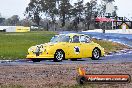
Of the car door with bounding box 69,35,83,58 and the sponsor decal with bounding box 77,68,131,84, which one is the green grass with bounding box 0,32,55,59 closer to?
the car door with bounding box 69,35,83,58

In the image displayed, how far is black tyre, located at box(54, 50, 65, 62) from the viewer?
19.3m

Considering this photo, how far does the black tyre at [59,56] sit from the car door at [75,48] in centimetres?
56

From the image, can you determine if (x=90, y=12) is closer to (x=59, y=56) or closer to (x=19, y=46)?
(x=19, y=46)

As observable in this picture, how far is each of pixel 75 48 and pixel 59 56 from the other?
1.30 meters

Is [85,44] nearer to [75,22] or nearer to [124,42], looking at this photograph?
[124,42]

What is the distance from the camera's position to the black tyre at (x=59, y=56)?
1927 centimetres

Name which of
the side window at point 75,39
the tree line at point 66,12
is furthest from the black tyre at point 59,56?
the tree line at point 66,12

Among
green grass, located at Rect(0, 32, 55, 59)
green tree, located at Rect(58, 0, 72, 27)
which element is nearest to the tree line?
green tree, located at Rect(58, 0, 72, 27)

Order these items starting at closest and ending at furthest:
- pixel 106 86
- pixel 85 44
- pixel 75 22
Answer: pixel 106 86, pixel 85 44, pixel 75 22

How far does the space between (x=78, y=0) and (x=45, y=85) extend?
120 meters

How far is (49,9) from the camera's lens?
124750mm

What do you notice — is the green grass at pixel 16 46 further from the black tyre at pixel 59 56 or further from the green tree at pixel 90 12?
the green tree at pixel 90 12

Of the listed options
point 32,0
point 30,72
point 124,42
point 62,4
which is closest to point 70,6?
point 62,4

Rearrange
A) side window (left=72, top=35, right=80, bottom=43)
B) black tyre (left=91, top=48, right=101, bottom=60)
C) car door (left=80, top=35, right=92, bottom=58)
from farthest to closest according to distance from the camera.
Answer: black tyre (left=91, top=48, right=101, bottom=60) → car door (left=80, top=35, right=92, bottom=58) → side window (left=72, top=35, right=80, bottom=43)
